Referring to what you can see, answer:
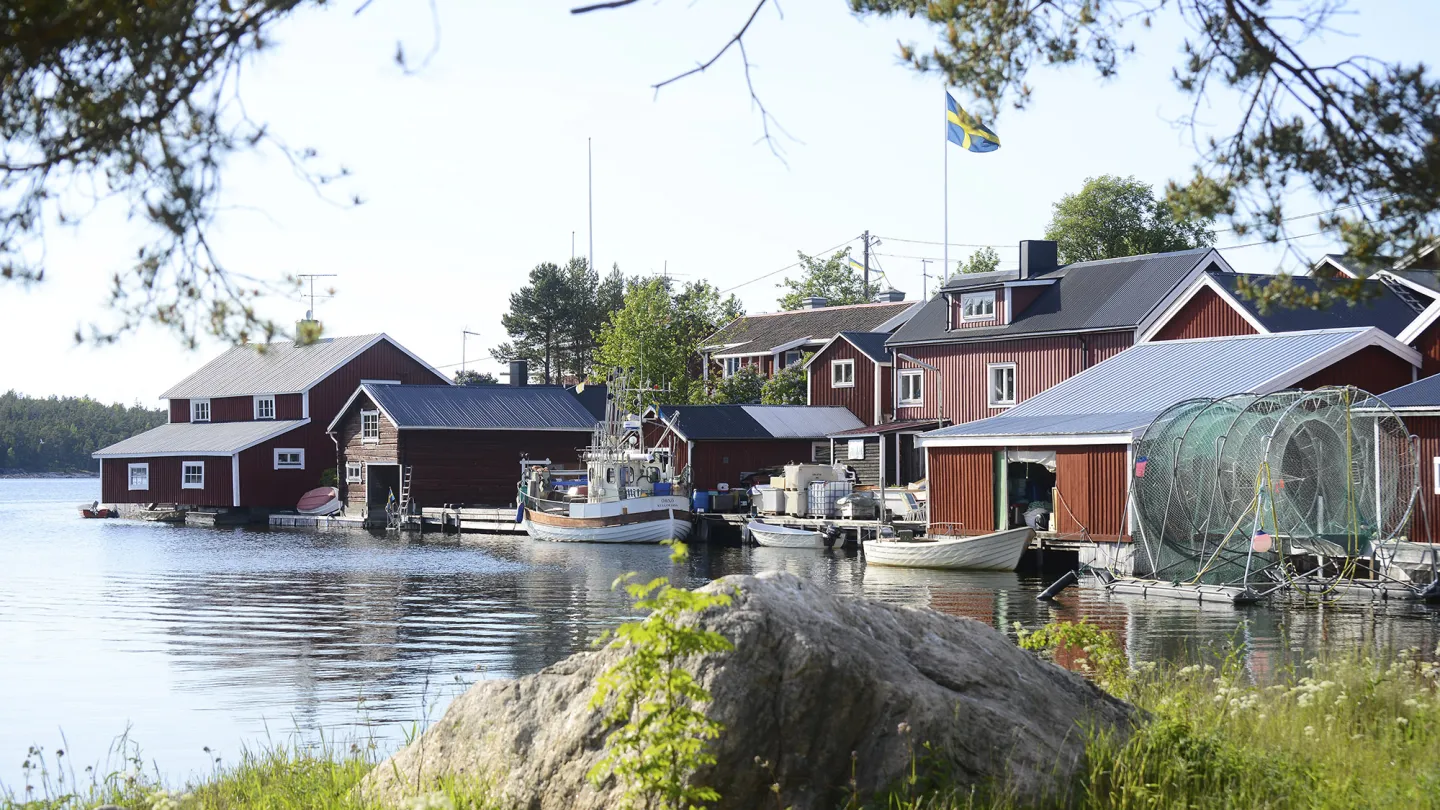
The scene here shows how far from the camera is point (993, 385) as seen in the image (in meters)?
52.6

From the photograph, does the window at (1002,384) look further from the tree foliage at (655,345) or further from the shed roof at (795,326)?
the tree foliage at (655,345)

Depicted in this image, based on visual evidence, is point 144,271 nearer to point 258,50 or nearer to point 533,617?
point 258,50

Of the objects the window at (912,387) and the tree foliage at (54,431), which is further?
the tree foliage at (54,431)

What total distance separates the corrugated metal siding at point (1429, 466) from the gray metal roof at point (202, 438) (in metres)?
53.3

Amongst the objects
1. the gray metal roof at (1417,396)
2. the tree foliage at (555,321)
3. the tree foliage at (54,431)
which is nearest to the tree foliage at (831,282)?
the tree foliage at (555,321)

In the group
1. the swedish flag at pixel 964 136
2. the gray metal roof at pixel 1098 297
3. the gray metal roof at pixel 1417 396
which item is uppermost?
the swedish flag at pixel 964 136

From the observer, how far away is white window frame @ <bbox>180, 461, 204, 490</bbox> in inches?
2817

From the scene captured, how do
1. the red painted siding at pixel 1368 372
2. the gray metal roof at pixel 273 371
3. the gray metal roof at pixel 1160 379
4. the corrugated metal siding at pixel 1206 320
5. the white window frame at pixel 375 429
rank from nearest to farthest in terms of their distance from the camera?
the gray metal roof at pixel 1160 379 → the red painted siding at pixel 1368 372 → the corrugated metal siding at pixel 1206 320 → the white window frame at pixel 375 429 → the gray metal roof at pixel 273 371

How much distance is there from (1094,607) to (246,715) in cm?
1674

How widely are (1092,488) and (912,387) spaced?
21456 mm

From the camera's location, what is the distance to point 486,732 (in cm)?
854

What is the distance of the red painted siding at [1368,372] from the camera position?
35.5 m

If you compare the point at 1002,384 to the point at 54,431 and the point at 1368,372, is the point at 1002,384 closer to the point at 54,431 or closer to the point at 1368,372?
the point at 1368,372

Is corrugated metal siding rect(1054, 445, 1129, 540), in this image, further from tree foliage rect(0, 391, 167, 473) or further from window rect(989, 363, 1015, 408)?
tree foliage rect(0, 391, 167, 473)
